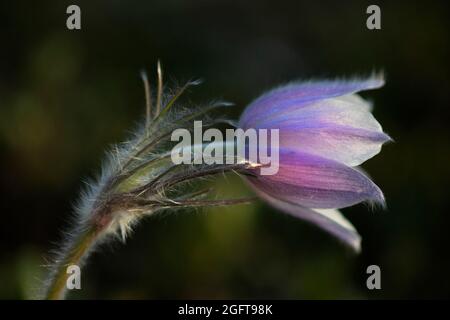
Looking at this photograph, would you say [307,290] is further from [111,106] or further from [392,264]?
[111,106]

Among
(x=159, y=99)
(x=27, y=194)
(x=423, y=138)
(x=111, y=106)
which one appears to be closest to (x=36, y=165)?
(x=27, y=194)

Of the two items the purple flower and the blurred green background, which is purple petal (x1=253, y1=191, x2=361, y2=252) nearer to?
the purple flower

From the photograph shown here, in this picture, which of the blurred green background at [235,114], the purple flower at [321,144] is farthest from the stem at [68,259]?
the blurred green background at [235,114]

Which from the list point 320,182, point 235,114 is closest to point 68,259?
point 320,182

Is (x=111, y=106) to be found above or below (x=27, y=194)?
above

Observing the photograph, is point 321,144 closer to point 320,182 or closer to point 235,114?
point 320,182

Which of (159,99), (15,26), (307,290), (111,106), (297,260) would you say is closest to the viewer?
(159,99)
